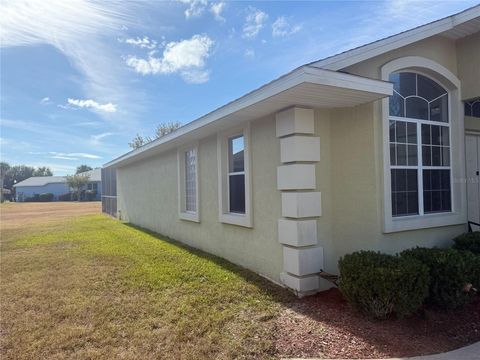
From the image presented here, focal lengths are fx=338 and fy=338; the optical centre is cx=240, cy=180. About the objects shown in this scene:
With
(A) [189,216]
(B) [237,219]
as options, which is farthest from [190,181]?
(B) [237,219]

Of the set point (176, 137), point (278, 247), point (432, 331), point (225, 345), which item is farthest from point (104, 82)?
point (432, 331)

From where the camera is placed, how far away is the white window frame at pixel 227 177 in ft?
22.1

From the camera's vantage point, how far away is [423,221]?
232 inches

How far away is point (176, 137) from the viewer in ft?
29.8

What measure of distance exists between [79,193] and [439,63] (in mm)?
65941

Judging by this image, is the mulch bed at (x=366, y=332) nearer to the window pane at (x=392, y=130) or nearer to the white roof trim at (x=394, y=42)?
the window pane at (x=392, y=130)

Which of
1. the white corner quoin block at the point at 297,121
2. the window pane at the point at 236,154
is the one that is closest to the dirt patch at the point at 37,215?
the window pane at the point at 236,154

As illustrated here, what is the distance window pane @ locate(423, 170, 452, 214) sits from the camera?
6.24 metres

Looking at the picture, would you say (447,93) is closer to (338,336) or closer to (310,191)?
(310,191)

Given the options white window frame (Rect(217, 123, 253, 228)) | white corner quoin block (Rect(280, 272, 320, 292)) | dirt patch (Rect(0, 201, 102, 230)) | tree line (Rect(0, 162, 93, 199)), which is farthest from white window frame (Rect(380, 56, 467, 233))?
tree line (Rect(0, 162, 93, 199))

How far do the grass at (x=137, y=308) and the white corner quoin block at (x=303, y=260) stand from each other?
1.45ft

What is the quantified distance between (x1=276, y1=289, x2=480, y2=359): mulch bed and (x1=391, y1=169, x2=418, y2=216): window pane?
1.73 metres

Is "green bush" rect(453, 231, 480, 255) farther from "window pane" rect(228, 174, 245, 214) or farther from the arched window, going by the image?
"window pane" rect(228, 174, 245, 214)

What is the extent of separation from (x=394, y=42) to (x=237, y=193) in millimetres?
4145
